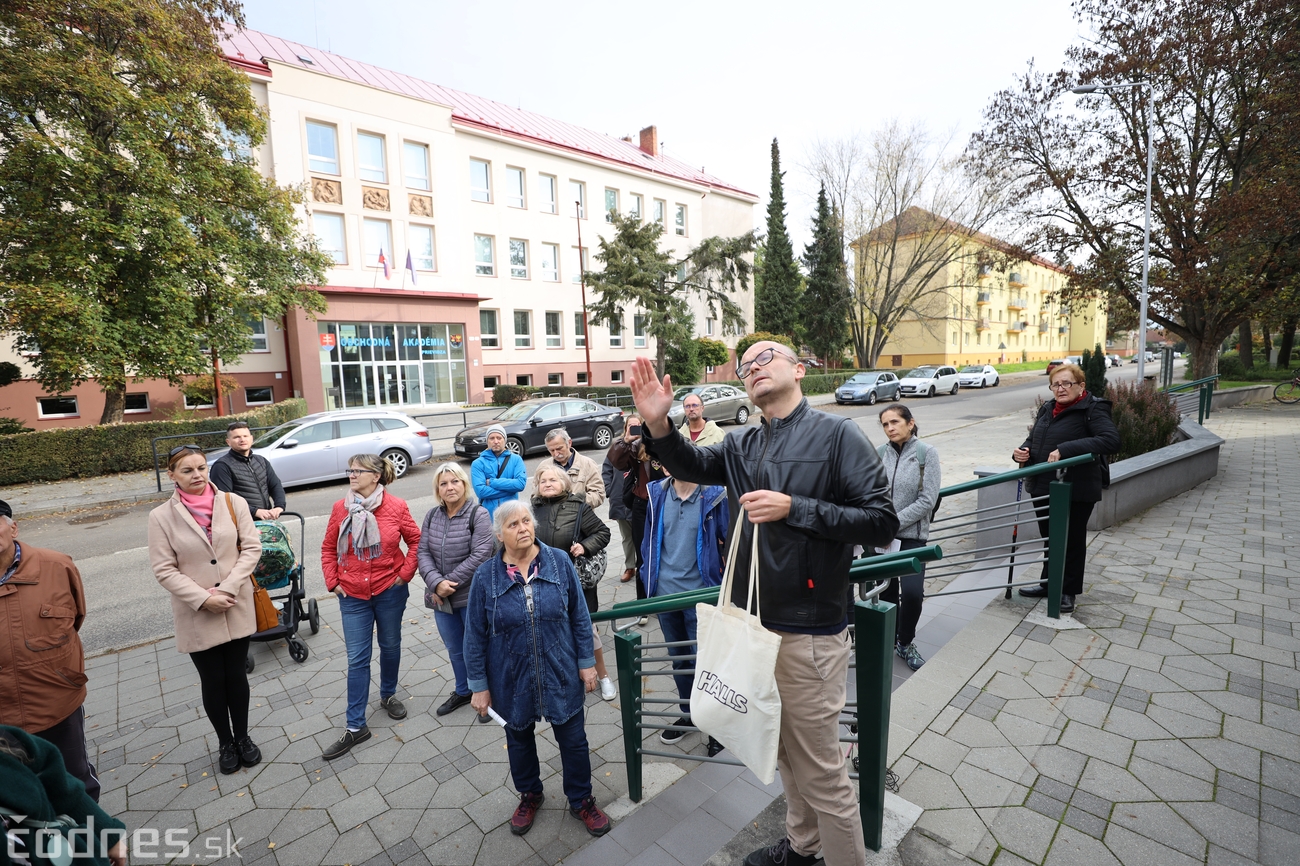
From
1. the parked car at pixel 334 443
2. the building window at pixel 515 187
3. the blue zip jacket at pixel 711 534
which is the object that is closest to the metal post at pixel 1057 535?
the blue zip jacket at pixel 711 534

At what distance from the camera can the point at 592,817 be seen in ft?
9.57

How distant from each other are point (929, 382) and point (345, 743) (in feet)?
108

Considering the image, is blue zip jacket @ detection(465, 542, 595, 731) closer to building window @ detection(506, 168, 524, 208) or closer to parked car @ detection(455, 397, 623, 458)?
parked car @ detection(455, 397, 623, 458)

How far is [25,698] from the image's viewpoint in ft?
8.77

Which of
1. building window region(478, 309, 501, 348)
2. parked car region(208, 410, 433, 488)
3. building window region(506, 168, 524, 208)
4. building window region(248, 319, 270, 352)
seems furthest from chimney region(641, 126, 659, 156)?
parked car region(208, 410, 433, 488)

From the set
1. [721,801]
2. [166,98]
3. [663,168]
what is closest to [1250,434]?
[721,801]

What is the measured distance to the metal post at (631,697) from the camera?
9.46ft

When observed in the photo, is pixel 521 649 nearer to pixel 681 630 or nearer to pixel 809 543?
pixel 681 630

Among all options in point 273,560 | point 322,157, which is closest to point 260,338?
point 322,157

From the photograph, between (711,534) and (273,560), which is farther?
(273,560)

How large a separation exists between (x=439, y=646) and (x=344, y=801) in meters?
1.91

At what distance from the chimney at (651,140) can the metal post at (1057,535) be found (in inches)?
1595

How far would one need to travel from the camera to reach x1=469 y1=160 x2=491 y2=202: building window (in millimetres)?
→ 28766

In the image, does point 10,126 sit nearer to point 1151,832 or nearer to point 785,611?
point 785,611
